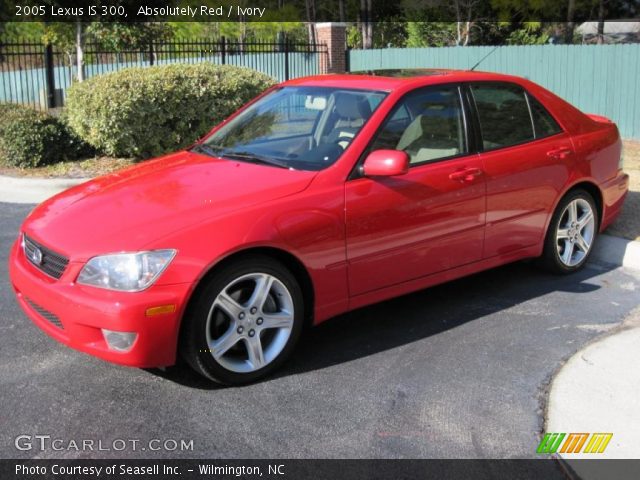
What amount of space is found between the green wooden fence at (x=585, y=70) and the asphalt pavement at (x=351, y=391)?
35.4 feet

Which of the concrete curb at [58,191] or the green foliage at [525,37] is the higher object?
the green foliage at [525,37]

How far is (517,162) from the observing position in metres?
5.18

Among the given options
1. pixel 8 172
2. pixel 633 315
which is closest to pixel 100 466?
pixel 633 315

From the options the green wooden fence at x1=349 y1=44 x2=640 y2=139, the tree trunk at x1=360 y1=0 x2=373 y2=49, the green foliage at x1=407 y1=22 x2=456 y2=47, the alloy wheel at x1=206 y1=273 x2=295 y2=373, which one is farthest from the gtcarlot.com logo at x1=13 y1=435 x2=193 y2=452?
the green foliage at x1=407 y1=22 x2=456 y2=47

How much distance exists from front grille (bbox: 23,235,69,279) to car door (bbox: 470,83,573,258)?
9.20ft

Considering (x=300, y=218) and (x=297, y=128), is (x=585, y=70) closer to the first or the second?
(x=297, y=128)

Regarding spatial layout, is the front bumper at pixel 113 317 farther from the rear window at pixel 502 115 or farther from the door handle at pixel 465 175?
the rear window at pixel 502 115

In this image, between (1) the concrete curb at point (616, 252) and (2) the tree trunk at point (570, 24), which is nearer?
(1) the concrete curb at point (616, 252)

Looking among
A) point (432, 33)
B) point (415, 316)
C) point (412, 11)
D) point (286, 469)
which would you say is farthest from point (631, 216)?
point (412, 11)

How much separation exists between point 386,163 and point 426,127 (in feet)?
2.33

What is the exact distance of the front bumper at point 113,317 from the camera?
3.58 m

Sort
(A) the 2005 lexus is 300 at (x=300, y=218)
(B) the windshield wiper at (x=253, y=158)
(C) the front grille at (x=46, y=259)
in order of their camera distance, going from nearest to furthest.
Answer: (A) the 2005 lexus is 300 at (x=300, y=218), (C) the front grille at (x=46, y=259), (B) the windshield wiper at (x=253, y=158)

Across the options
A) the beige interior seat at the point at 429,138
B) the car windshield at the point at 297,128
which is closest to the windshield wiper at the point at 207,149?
the car windshield at the point at 297,128

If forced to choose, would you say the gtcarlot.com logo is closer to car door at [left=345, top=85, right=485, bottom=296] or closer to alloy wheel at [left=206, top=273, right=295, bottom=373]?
alloy wheel at [left=206, top=273, right=295, bottom=373]
